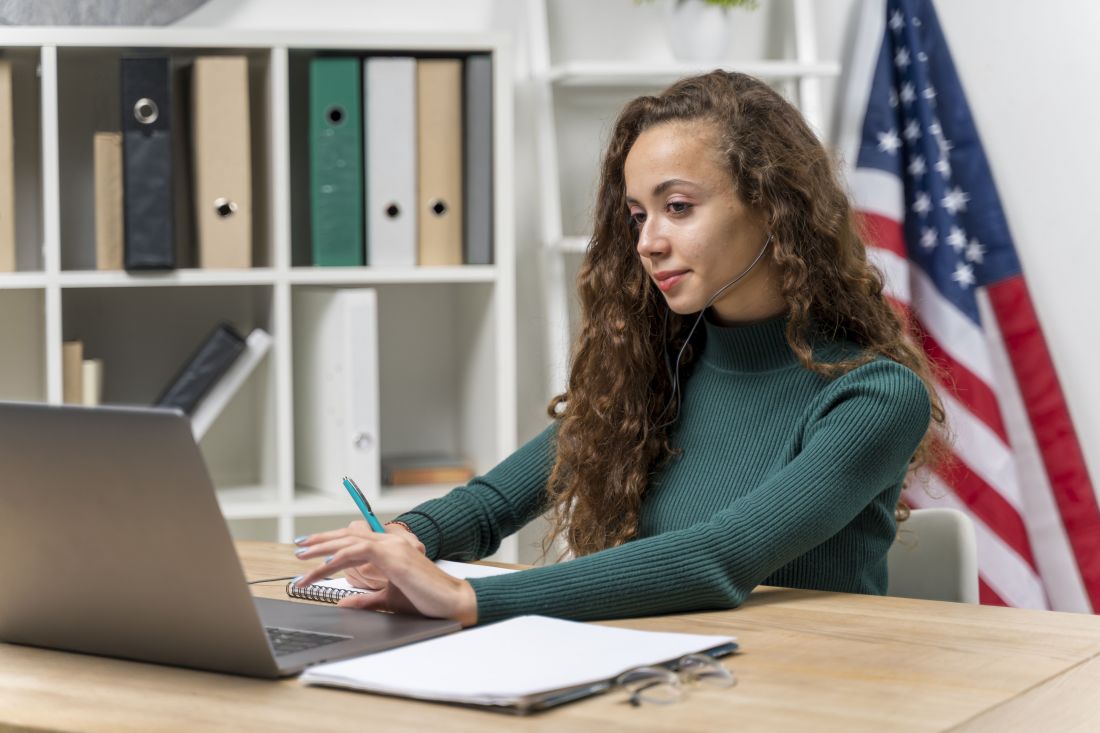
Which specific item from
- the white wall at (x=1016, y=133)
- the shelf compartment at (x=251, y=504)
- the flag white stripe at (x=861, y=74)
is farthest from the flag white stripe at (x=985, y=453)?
→ the shelf compartment at (x=251, y=504)

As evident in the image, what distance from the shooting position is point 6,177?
2.18m

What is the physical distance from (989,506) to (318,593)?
1604mm

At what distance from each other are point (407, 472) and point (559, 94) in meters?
0.80

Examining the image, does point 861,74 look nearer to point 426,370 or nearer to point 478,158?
point 478,158

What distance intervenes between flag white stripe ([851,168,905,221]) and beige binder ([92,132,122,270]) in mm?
1338

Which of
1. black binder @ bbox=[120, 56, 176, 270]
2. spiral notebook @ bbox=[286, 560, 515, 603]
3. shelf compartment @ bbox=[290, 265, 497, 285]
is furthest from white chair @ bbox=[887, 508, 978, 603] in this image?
black binder @ bbox=[120, 56, 176, 270]

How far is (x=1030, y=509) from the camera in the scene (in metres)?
2.60

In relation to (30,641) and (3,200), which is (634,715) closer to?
(30,641)

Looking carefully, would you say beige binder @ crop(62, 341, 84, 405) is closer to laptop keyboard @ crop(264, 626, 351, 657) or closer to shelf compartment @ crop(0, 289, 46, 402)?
shelf compartment @ crop(0, 289, 46, 402)

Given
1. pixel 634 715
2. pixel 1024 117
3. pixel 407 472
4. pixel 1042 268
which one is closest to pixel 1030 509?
pixel 1042 268

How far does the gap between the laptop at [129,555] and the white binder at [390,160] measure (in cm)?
126

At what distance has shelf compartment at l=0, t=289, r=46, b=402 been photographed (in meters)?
2.30

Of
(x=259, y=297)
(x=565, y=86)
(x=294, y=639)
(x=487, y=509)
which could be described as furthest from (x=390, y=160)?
(x=294, y=639)

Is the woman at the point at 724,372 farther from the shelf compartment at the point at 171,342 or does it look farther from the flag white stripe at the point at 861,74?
the flag white stripe at the point at 861,74
